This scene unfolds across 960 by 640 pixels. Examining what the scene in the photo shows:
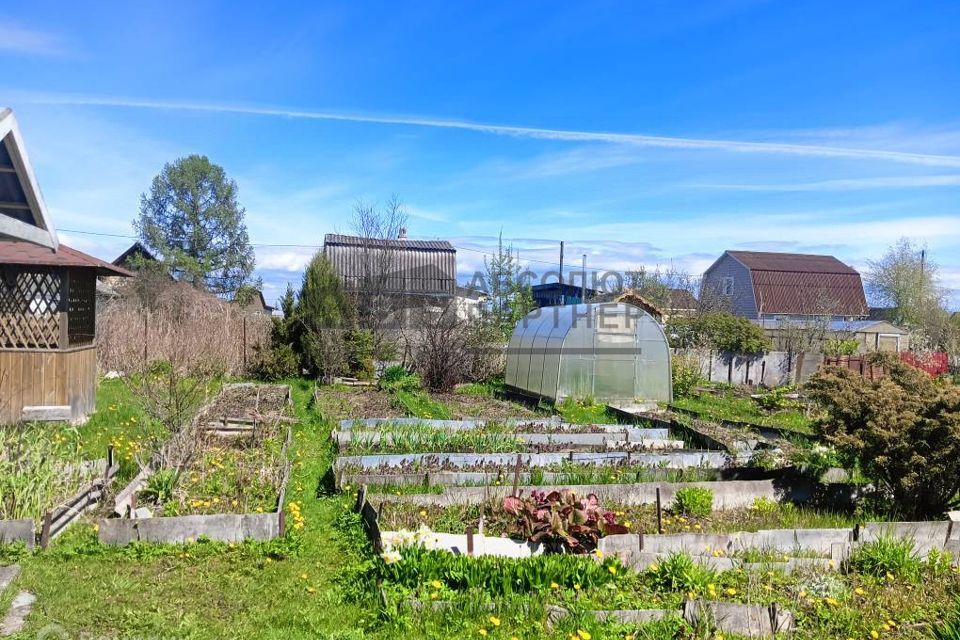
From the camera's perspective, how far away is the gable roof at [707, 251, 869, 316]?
3447 centimetres

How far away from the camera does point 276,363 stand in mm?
17938

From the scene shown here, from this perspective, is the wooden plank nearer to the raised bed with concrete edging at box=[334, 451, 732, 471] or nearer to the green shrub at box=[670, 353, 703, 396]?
the raised bed with concrete edging at box=[334, 451, 732, 471]

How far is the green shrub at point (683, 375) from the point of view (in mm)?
17031

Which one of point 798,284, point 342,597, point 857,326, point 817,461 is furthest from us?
point 798,284

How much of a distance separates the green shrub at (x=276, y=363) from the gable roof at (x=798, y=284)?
77.7 ft

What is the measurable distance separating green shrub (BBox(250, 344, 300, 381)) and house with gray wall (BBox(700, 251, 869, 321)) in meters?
21.8

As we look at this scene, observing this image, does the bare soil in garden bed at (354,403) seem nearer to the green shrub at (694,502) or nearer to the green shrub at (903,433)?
the green shrub at (694,502)

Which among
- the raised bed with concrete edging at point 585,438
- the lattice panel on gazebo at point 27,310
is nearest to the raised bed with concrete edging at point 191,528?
the raised bed with concrete edging at point 585,438

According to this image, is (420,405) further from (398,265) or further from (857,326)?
(857,326)

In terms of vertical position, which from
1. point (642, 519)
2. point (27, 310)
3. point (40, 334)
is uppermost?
point (27, 310)

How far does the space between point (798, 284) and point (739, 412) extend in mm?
23409

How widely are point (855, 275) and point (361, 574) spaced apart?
1485 inches

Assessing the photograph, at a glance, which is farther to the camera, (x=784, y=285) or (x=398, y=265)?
(x=784, y=285)

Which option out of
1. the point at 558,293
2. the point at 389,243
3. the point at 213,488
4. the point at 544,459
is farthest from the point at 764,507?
the point at 558,293
